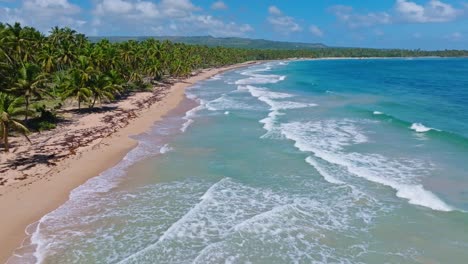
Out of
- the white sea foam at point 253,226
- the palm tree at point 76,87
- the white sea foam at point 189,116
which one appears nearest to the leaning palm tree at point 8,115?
the white sea foam at point 253,226

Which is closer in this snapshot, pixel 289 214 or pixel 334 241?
pixel 334 241

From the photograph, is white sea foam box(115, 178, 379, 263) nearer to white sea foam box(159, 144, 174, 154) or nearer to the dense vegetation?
white sea foam box(159, 144, 174, 154)

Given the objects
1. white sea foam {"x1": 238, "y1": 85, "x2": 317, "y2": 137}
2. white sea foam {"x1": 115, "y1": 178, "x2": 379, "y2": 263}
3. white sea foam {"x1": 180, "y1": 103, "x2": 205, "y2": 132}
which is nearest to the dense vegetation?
white sea foam {"x1": 180, "y1": 103, "x2": 205, "y2": 132}

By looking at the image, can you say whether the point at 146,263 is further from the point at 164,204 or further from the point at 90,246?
the point at 164,204

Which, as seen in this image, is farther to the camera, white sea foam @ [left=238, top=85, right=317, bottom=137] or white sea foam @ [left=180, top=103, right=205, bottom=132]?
white sea foam @ [left=238, top=85, right=317, bottom=137]

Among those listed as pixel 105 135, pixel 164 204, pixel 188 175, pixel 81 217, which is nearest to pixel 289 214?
pixel 164 204

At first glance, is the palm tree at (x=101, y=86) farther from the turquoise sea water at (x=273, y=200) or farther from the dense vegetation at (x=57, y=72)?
the turquoise sea water at (x=273, y=200)
